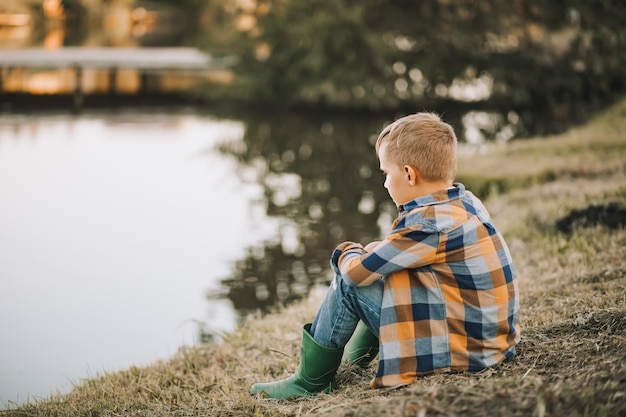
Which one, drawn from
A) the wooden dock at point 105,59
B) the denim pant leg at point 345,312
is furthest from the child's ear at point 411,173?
the wooden dock at point 105,59

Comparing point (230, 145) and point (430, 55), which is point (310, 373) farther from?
point (430, 55)

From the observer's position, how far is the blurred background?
243 inches

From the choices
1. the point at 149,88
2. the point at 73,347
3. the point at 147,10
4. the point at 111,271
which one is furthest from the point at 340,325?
the point at 147,10

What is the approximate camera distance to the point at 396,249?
2801mm

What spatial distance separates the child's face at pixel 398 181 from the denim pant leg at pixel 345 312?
0.31 meters

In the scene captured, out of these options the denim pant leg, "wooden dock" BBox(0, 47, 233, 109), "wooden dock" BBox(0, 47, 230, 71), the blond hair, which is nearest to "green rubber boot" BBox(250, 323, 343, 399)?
the denim pant leg

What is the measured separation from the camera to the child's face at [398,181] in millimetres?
2920

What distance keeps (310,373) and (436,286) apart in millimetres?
655

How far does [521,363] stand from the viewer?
2984 mm

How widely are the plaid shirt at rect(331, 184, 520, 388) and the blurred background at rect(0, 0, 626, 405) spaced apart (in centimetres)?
213

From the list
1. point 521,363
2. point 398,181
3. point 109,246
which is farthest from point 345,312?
point 109,246

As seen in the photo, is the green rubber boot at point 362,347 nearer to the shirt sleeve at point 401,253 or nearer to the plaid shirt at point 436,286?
the plaid shirt at point 436,286

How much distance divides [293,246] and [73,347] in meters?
2.66

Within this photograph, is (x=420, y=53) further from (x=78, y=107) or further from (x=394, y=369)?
(x=394, y=369)
